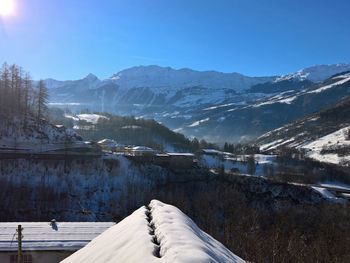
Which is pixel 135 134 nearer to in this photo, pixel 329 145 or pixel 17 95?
pixel 17 95

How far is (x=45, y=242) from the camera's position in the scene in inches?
644

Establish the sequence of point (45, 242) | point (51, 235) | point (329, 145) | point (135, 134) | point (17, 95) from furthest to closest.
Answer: point (329, 145)
point (135, 134)
point (17, 95)
point (51, 235)
point (45, 242)

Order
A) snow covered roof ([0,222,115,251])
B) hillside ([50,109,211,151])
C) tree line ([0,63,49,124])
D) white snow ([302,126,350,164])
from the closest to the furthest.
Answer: snow covered roof ([0,222,115,251]), tree line ([0,63,49,124]), hillside ([50,109,211,151]), white snow ([302,126,350,164])

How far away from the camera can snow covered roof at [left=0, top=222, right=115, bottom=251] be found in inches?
631

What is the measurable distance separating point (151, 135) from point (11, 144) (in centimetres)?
10189

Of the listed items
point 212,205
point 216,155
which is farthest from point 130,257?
point 216,155

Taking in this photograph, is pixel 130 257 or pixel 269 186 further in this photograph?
pixel 269 186

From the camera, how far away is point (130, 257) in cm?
489

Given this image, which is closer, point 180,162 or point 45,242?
point 45,242

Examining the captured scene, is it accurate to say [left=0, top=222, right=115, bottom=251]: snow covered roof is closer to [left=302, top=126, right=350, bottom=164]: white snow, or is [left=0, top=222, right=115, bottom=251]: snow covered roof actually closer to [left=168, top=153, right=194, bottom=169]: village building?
[left=168, top=153, right=194, bottom=169]: village building

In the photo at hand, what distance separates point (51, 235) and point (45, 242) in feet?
2.74

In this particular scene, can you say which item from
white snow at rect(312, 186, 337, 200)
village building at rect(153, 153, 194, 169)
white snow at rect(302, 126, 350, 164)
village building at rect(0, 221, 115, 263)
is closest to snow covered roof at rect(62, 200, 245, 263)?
village building at rect(0, 221, 115, 263)

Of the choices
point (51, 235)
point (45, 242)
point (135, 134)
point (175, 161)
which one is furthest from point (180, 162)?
point (135, 134)

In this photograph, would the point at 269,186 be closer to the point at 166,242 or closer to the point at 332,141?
the point at 166,242
